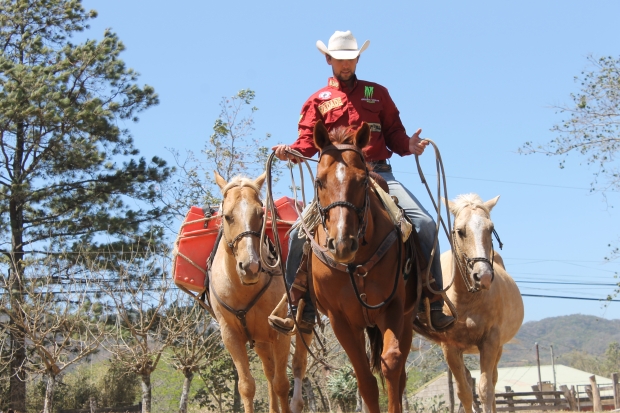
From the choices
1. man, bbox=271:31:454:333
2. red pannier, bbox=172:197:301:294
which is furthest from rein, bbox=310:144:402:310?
red pannier, bbox=172:197:301:294

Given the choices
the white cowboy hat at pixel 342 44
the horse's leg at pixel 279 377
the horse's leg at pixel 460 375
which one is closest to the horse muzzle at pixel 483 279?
the horse's leg at pixel 460 375

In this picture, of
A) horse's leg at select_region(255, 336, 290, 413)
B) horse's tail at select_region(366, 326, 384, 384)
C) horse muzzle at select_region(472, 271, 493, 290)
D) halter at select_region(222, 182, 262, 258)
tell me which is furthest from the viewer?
horse's leg at select_region(255, 336, 290, 413)

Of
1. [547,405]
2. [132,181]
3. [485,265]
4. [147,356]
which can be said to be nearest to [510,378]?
[547,405]

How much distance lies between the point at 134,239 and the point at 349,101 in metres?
20.0

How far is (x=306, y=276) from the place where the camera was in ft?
25.5

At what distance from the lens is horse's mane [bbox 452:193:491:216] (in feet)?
32.5

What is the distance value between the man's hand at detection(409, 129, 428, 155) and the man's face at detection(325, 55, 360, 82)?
91cm

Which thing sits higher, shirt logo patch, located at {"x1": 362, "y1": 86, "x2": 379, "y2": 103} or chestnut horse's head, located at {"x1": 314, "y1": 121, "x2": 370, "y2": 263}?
shirt logo patch, located at {"x1": 362, "y1": 86, "x2": 379, "y2": 103}

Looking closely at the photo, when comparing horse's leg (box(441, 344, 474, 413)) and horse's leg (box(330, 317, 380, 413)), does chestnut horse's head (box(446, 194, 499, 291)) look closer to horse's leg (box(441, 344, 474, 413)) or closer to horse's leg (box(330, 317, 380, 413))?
horse's leg (box(441, 344, 474, 413))

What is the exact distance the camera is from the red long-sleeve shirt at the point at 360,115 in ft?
25.0

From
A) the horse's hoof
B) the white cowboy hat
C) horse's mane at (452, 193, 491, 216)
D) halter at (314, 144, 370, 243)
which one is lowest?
the horse's hoof

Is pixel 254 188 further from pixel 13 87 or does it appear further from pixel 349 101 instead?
pixel 13 87

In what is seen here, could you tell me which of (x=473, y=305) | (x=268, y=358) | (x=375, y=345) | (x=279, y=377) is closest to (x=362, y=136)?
(x=375, y=345)

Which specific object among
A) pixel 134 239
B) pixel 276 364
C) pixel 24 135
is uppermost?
pixel 24 135
